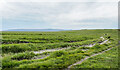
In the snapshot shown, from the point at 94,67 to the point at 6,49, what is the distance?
17.0 meters

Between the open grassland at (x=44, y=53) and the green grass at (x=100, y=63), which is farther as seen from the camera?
the open grassland at (x=44, y=53)

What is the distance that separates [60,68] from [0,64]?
758cm

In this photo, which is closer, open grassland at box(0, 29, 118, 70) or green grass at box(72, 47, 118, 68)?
green grass at box(72, 47, 118, 68)

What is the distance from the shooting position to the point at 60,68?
968cm

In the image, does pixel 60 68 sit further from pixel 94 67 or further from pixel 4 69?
pixel 4 69

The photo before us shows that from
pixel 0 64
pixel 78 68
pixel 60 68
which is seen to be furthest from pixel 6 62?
pixel 78 68

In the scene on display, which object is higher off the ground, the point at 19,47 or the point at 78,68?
the point at 19,47

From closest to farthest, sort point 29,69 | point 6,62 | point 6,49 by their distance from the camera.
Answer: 1. point 29,69
2. point 6,62
3. point 6,49

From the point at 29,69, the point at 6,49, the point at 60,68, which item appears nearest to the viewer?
the point at 29,69

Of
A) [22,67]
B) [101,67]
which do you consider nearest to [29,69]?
[22,67]

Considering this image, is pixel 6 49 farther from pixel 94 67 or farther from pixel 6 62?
pixel 94 67

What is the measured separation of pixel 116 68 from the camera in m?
9.56

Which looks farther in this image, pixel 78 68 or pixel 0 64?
pixel 0 64

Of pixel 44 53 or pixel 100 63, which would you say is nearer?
pixel 100 63
